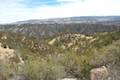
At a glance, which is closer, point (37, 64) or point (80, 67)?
point (37, 64)

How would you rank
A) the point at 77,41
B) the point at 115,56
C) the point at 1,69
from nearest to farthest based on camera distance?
the point at 1,69, the point at 115,56, the point at 77,41

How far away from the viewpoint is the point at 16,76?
28781 mm

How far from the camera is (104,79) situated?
2819cm

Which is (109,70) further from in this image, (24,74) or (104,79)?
(24,74)

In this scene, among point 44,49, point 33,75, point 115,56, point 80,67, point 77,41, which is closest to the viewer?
point 33,75

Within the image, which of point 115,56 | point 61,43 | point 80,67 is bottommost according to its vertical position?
point 61,43

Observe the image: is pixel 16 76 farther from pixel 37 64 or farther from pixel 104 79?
pixel 104 79

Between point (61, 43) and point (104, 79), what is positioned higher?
point (104, 79)

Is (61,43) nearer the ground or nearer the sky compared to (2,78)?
nearer the ground

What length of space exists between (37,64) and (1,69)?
419cm

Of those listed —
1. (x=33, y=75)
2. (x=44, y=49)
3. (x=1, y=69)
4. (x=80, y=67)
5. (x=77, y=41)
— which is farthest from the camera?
(x=77, y=41)

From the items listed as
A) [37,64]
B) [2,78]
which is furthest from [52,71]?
[2,78]

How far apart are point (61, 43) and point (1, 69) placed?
390 ft

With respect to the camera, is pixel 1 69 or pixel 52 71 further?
pixel 1 69
